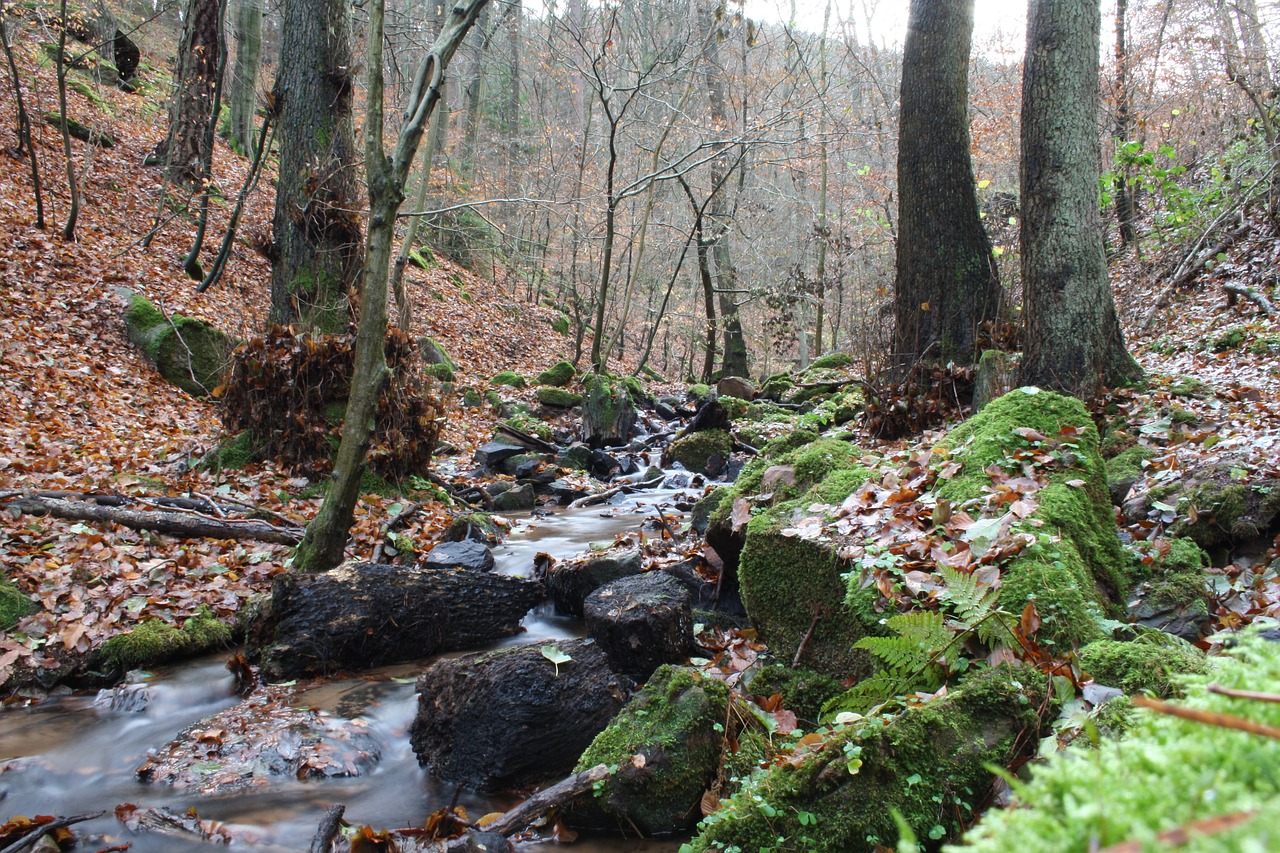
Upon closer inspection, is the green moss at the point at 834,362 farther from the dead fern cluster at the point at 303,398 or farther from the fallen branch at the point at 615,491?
the dead fern cluster at the point at 303,398

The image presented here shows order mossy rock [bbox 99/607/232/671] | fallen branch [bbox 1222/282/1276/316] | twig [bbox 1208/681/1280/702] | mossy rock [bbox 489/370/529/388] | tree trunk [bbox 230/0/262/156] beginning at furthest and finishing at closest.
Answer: tree trunk [bbox 230/0/262/156]
mossy rock [bbox 489/370/529/388]
fallen branch [bbox 1222/282/1276/316]
mossy rock [bbox 99/607/232/671]
twig [bbox 1208/681/1280/702]

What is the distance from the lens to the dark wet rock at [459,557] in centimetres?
650

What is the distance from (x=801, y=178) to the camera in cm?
2184

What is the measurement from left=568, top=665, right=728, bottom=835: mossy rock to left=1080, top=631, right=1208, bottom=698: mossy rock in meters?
1.54

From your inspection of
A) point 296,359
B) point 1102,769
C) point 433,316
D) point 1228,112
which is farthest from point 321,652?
point 1228,112

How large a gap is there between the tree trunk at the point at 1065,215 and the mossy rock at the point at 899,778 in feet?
16.4

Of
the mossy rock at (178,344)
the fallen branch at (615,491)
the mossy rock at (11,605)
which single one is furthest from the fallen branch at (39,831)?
the mossy rock at (178,344)

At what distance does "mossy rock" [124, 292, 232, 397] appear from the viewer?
35.0 ft

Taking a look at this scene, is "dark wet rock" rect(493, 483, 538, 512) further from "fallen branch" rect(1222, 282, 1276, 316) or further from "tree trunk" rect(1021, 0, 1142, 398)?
"fallen branch" rect(1222, 282, 1276, 316)

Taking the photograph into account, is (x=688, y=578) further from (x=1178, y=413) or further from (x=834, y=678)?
(x=1178, y=413)

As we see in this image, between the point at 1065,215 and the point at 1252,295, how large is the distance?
464 cm

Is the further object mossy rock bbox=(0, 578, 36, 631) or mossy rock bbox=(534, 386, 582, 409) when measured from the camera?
mossy rock bbox=(534, 386, 582, 409)

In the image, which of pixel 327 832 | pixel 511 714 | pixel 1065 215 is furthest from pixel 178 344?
pixel 1065 215

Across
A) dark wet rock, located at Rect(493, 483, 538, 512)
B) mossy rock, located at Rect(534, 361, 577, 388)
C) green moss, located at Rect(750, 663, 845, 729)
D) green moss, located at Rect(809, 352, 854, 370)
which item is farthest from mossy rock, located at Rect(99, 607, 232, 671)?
green moss, located at Rect(809, 352, 854, 370)
